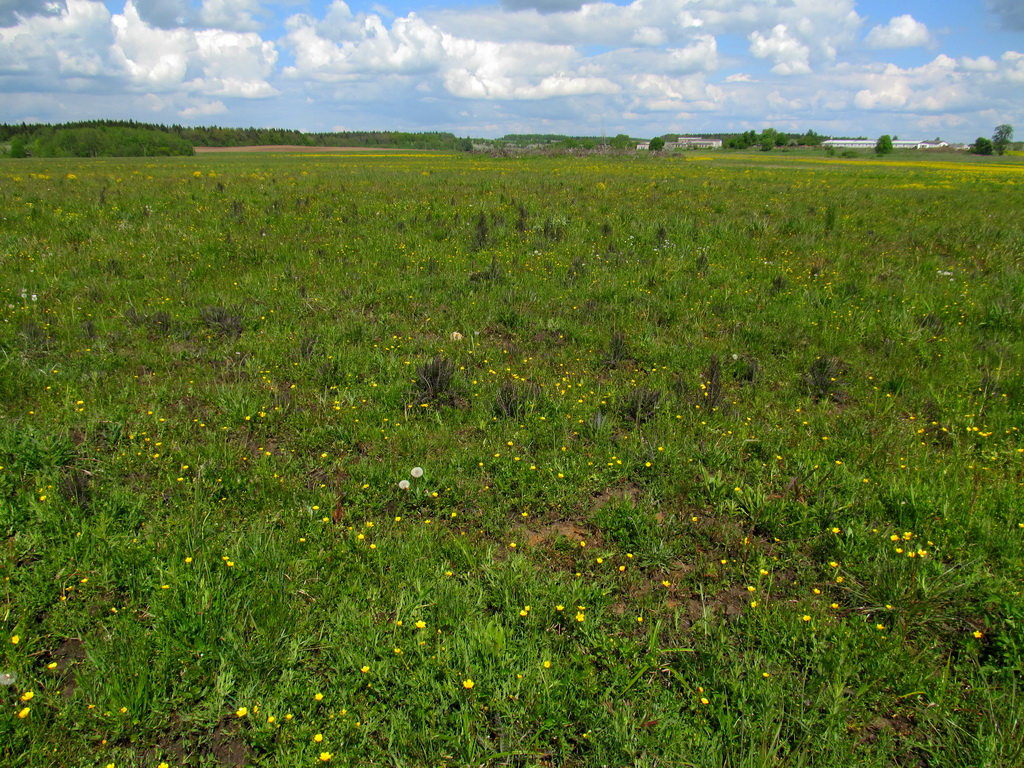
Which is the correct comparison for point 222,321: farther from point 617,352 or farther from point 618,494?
point 618,494

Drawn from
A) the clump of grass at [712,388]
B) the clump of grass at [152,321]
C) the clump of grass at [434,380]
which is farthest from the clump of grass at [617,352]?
the clump of grass at [152,321]

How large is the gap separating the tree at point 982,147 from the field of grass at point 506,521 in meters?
80.8

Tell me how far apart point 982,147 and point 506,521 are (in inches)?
3612

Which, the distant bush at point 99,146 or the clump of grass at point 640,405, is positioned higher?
the distant bush at point 99,146

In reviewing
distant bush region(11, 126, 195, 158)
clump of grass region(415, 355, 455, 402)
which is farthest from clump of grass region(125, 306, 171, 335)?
distant bush region(11, 126, 195, 158)

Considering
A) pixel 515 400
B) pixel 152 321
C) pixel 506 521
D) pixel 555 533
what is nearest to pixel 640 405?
pixel 515 400

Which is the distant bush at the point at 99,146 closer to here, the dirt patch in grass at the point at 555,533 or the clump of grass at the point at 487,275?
the clump of grass at the point at 487,275

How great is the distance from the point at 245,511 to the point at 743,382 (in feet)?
16.8

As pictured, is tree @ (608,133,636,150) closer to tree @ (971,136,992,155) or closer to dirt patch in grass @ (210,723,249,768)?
tree @ (971,136,992,155)

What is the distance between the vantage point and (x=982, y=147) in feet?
220

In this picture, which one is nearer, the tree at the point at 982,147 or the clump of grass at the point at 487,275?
the clump of grass at the point at 487,275

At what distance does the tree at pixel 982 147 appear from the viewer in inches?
2596

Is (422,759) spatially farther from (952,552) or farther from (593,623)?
(952,552)

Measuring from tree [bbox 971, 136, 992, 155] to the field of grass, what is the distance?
80778mm
